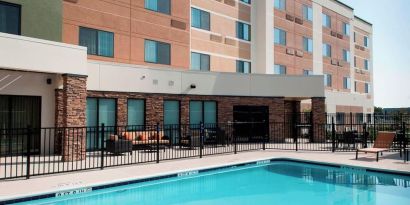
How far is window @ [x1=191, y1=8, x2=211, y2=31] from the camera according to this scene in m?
25.8

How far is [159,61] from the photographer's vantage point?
23.3 meters

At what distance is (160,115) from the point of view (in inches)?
818

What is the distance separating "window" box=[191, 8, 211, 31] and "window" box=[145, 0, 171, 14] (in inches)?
94.7

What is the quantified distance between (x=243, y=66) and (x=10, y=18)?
1826cm

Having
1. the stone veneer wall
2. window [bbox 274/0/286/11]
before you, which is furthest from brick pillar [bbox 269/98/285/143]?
window [bbox 274/0/286/11]

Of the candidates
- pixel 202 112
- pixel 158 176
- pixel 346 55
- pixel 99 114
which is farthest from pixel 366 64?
pixel 158 176

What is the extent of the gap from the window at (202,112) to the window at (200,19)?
6.36 m

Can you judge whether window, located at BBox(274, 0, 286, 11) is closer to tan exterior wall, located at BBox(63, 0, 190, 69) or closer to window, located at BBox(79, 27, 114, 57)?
tan exterior wall, located at BBox(63, 0, 190, 69)

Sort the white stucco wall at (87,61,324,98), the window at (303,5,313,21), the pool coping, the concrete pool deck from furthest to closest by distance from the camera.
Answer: the window at (303,5,313,21) < the white stucco wall at (87,61,324,98) < the concrete pool deck < the pool coping

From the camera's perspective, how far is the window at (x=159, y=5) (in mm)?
22764

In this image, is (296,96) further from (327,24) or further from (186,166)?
(327,24)

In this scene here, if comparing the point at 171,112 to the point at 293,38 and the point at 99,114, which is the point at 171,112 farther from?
the point at 293,38

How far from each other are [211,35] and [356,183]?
17.3 meters

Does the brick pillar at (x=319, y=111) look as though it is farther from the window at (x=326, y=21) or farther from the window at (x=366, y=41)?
the window at (x=366, y=41)
